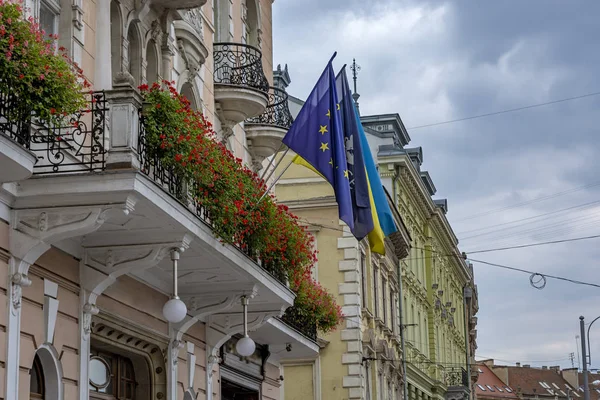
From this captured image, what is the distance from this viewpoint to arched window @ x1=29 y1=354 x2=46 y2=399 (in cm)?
1312

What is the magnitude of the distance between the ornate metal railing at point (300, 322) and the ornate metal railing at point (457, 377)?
110ft

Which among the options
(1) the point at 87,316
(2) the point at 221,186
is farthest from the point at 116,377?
(2) the point at 221,186

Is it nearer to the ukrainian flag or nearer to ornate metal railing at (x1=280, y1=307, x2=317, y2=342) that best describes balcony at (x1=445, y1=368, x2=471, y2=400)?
ornate metal railing at (x1=280, y1=307, x2=317, y2=342)

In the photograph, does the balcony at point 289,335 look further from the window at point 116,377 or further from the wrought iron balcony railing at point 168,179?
the wrought iron balcony railing at point 168,179

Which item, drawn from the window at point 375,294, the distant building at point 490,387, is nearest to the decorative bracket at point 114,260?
the window at point 375,294

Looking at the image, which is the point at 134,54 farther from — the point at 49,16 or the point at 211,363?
the point at 211,363

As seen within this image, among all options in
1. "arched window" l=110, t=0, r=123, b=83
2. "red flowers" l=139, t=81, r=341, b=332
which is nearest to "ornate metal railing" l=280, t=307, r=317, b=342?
"red flowers" l=139, t=81, r=341, b=332

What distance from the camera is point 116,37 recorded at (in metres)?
16.1

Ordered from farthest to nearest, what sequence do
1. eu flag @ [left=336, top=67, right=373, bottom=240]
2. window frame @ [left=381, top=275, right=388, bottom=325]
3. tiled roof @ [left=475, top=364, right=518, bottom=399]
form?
1. tiled roof @ [left=475, top=364, right=518, bottom=399]
2. window frame @ [left=381, top=275, right=388, bottom=325]
3. eu flag @ [left=336, top=67, right=373, bottom=240]

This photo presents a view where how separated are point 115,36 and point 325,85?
3.72 meters

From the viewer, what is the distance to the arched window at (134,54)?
54.9 feet

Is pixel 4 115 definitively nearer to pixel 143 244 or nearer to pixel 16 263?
pixel 16 263

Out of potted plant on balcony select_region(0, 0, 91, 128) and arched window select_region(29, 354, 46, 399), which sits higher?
potted plant on balcony select_region(0, 0, 91, 128)

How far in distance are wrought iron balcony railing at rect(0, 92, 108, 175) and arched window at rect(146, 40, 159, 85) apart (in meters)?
3.86
